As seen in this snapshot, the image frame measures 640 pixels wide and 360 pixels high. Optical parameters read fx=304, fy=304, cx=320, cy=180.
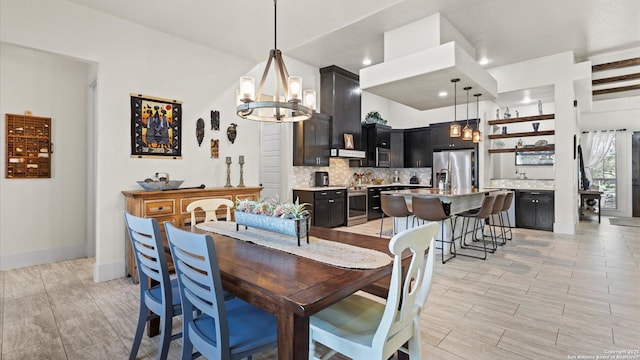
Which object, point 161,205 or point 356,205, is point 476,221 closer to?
point 356,205

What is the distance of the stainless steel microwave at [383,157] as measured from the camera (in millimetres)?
7789

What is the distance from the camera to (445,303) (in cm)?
280

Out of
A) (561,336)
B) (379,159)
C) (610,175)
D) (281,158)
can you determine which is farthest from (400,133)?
(561,336)

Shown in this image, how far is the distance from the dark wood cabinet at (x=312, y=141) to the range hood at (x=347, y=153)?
0.53 feet

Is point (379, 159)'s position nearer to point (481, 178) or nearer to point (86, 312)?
point (481, 178)

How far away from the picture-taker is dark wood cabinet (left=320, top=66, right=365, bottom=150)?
20.9 feet

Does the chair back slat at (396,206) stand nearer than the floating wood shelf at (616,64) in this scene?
Yes

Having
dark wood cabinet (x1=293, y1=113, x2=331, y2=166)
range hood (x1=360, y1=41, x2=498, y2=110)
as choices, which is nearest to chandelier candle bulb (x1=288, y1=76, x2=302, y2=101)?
range hood (x1=360, y1=41, x2=498, y2=110)

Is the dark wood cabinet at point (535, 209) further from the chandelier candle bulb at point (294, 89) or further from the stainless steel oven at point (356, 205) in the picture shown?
the chandelier candle bulb at point (294, 89)

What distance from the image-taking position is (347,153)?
6.72m

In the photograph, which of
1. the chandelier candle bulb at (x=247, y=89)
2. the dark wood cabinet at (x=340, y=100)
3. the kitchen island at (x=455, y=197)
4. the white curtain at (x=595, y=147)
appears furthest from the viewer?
the white curtain at (x=595, y=147)

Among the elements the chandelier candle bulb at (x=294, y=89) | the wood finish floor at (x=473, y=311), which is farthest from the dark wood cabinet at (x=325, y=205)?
the chandelier candle bulb at (x=294, y=89)

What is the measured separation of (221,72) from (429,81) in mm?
3111

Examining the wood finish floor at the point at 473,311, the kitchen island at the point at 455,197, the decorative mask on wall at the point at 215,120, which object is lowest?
the wood finish floor at the point at 473,311
